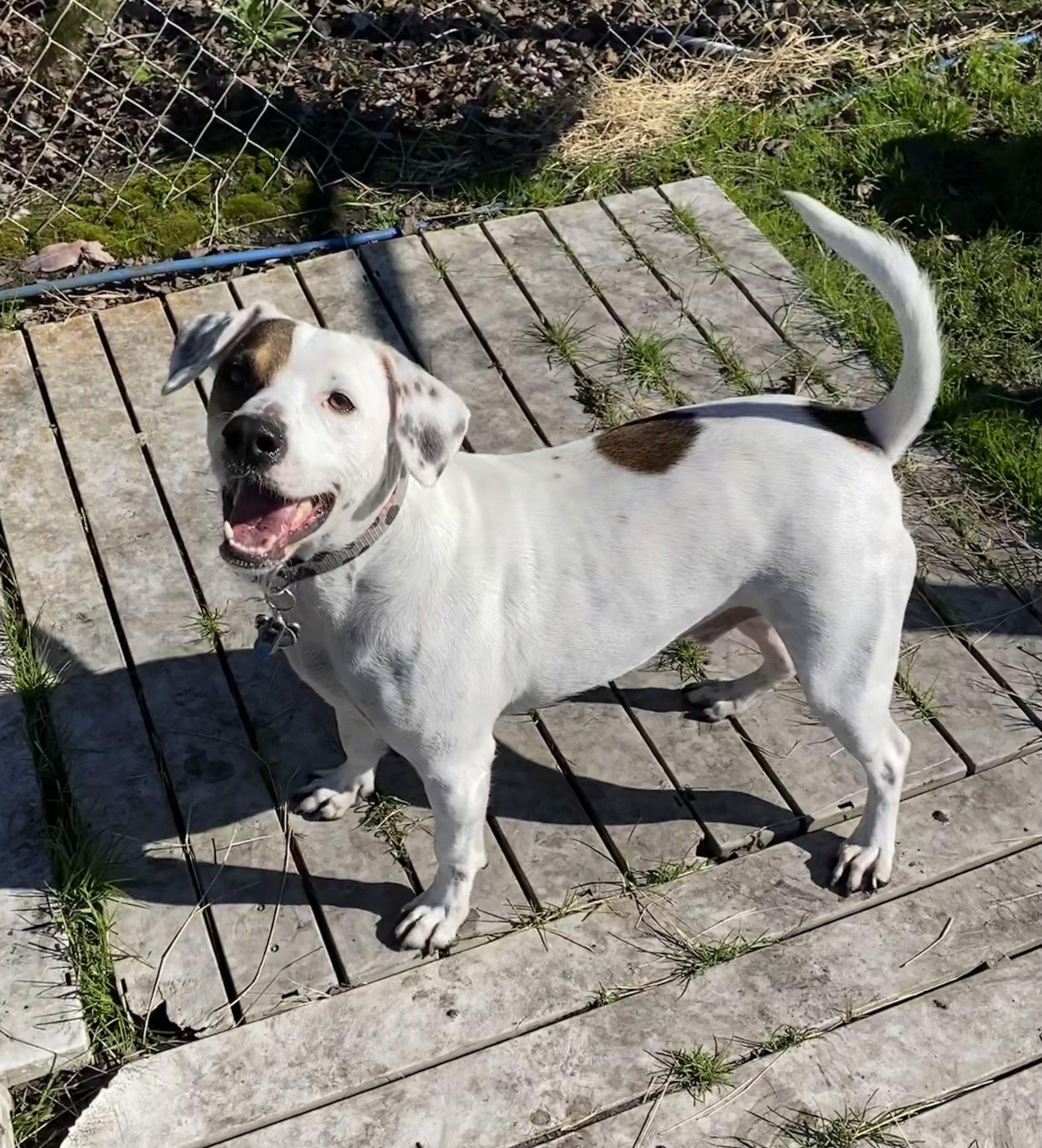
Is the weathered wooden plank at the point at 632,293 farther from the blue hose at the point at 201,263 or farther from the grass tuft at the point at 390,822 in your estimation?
the grass tuft at the point at 390,822

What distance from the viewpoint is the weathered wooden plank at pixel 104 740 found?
3.14 m

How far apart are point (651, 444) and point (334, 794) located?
125cm

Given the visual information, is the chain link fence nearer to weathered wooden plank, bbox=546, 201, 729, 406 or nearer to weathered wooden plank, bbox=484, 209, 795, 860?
weathered wooden plank, bbox=546, 201, 729, 406

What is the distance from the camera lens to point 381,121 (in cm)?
584

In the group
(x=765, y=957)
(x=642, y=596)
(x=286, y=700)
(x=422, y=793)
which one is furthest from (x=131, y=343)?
(x=765, y=957)

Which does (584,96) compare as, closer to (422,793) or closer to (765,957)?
(422,793)

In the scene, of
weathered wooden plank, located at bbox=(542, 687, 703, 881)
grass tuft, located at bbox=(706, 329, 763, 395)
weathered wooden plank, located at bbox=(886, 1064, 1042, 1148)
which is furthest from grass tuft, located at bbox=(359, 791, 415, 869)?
grass tuft, located at bbox=(706, 329, 763, 395)

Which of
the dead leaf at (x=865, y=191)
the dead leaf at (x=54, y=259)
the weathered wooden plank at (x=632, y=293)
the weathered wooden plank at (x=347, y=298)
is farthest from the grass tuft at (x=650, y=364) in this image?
the dead leaf at (x=54, y=259)

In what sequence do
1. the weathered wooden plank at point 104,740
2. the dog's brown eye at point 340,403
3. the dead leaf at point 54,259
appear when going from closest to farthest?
the dog's brown eye at point 340,403
the weathered wooden plank at point 104,740
the dead leaf at point 54,259

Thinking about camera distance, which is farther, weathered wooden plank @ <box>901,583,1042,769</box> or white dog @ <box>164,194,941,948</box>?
weathered wooden plank @ <box>901,583,1042,769</box>

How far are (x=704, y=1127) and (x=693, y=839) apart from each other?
752mm

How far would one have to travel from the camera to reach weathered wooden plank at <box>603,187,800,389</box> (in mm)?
4730

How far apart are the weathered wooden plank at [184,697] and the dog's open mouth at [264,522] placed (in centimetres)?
112

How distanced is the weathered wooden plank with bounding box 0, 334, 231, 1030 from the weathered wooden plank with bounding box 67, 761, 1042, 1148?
8.4 inches
